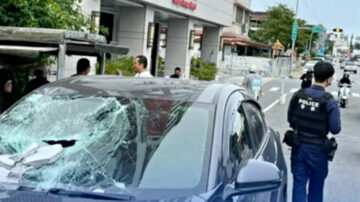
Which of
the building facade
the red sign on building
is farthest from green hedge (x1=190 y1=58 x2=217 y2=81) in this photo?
the red sign on building

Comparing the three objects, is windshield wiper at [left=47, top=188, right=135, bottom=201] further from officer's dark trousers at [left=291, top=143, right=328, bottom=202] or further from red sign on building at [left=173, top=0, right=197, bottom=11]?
red sign on building at [left=173, top=0, right=197, bottom=11]

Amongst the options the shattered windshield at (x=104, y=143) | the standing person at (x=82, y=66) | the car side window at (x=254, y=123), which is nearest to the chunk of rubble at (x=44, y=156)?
the shattered windshield at (x=104, y=143)

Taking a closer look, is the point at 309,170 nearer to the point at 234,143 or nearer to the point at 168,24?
the point at 234,143

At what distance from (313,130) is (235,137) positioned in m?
A: 2.07

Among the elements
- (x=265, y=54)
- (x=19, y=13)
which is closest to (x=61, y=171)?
(x=19, y=13)

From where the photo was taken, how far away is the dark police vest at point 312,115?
17.9ft

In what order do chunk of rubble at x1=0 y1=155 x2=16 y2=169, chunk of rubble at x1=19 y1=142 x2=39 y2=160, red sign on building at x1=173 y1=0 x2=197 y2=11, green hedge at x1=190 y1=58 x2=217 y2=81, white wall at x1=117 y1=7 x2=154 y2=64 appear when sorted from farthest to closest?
green hedge at x1=190 y1=58 x2=217 y2=81
red sign on building at x1=173 y1=0 x2=197 y2=11
white wall at x1=117 y1=7 x2=154 y2=64
chunk of rubble at x1=19 y1=142 x2=39 y2=160
chunk of rubble at x1=0 y1=155 x2=16 y2=169

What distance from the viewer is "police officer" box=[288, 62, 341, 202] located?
17.8ft

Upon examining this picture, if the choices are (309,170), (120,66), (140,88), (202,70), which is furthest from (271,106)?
(140,88)

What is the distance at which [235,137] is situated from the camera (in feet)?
12.0

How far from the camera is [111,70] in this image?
1540 cm

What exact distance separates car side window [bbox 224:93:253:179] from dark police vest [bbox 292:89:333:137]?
1.49 m

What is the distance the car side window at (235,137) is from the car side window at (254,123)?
0.15m

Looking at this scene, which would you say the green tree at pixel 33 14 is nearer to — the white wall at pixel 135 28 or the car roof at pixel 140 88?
the car roof at pixel 140 88
